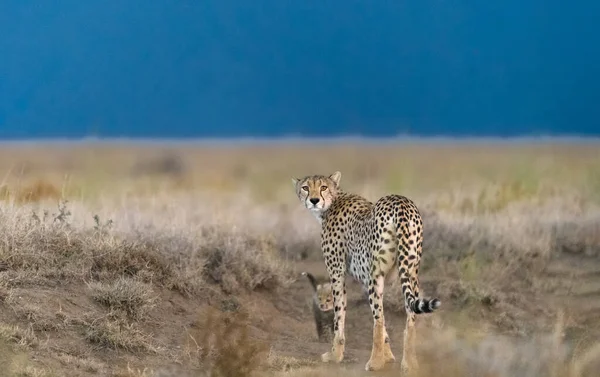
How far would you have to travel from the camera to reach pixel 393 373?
842 cm

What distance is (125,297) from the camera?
9289 millimetres

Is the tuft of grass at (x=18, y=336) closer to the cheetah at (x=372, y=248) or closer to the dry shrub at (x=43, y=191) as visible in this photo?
the cheetah at (x=372, y=248)

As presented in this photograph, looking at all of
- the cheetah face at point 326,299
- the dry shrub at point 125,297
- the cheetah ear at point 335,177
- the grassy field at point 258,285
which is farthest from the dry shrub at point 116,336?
the cheetah ear at point 335,177

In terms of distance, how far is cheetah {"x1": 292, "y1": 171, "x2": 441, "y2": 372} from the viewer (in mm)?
8398

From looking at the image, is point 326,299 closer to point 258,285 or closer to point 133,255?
point 258,285

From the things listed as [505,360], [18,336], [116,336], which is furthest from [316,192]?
[505,360]

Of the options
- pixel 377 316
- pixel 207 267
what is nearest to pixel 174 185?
pixel 207 267

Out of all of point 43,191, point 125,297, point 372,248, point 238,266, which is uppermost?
point 43,191

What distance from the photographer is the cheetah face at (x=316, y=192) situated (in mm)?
9625

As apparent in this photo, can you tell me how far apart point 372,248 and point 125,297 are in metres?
2.13

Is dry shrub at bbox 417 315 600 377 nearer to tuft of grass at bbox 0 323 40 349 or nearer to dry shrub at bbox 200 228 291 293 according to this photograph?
tuft of grass at bbox 0 323 40 349

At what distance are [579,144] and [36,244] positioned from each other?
Result: 2090cm

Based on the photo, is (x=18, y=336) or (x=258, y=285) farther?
(x=258, y=285)

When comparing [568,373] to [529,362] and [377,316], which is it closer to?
[529,362]
